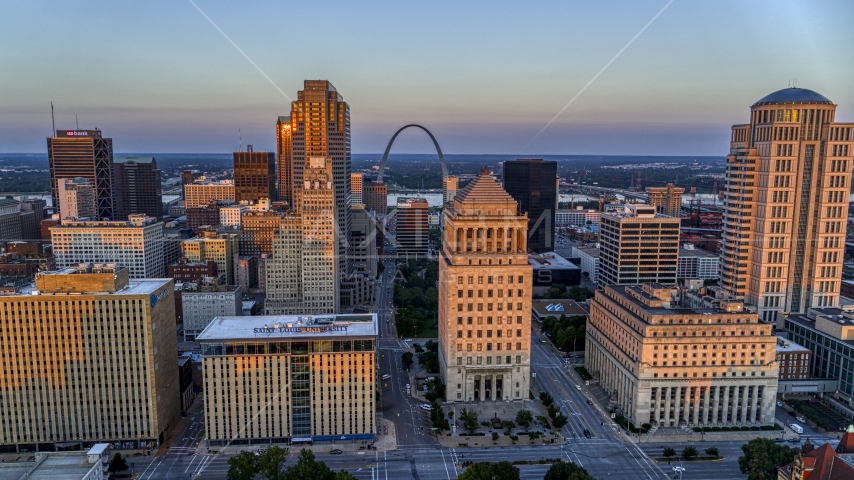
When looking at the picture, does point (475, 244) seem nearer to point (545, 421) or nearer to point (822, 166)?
point (545, 421)

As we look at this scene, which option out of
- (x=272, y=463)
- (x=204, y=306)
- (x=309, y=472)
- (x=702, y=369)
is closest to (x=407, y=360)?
(x=272, y=463)

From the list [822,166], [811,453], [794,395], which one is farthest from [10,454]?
[822,166]

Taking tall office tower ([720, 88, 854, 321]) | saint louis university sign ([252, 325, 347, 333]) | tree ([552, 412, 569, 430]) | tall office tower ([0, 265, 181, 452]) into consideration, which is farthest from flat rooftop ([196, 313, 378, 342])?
tall office tower ([720, 88, 854, 321])

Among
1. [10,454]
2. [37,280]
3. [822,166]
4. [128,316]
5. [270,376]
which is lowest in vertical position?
[10,454]

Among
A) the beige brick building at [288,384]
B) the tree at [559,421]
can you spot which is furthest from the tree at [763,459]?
the beige brick building at [288,384]

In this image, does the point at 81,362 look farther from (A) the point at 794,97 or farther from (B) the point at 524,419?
(A) the point at 794,97

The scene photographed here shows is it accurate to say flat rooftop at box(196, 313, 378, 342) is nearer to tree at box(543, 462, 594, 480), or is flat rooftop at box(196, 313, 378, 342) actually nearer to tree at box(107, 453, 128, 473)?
tree at box(107, 453, 128, 473)
